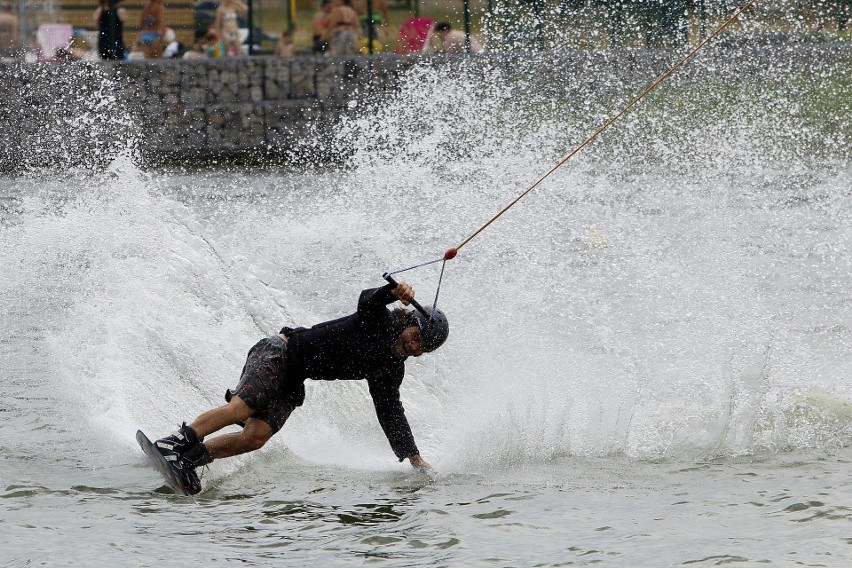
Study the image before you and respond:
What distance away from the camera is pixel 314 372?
23.6 ft

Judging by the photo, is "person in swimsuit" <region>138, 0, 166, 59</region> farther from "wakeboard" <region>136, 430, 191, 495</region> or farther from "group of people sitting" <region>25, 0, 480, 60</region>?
"wakeboard" <region>136, 430, 191, 495</region>

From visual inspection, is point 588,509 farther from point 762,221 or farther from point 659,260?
point 762,221

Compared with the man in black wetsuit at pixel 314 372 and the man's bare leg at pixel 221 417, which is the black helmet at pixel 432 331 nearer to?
the man in black wetsuit at pixel 314 372

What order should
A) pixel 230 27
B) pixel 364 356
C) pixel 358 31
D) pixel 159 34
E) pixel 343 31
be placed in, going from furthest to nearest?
pixel 358 31 → pixel 343 31 → pixel 230 27 → pixel 159 34 → pixel 364 356

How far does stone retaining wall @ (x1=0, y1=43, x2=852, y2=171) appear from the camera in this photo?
19141 mm

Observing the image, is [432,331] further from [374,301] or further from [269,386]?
[269,386]

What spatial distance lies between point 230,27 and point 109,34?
193 cm

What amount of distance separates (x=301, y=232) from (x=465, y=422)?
617 centimetres

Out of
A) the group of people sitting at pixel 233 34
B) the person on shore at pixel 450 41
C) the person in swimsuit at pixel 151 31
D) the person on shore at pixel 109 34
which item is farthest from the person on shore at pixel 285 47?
the person on shore at pixel 109 34

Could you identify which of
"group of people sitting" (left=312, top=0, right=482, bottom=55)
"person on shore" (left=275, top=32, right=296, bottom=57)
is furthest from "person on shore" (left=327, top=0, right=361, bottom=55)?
"person on shore" (left=275, top=32, right=296, bottom=57)

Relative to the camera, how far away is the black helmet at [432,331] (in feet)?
22.7

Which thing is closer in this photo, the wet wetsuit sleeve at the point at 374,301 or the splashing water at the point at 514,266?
the wet wetsuit sleeve at the point at 374,301

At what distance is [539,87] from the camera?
776 inches

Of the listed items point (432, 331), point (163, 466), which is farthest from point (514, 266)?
point (163, 466)
